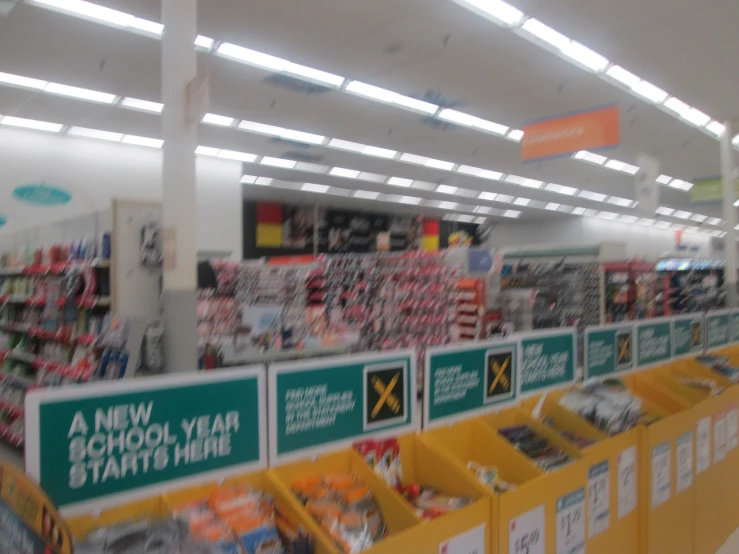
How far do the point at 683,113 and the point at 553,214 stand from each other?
13.7 m

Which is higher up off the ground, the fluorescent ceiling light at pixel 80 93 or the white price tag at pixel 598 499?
the fluorescent ceiling light at pixel 80 93

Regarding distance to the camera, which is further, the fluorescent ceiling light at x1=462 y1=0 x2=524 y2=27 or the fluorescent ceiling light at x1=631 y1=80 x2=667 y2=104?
the fluorescent ceiling light at x1=631 y1=80 x2=667 y2=104

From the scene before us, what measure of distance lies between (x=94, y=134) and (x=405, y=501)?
32.4ft

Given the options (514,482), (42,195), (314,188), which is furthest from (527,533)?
(314,188)

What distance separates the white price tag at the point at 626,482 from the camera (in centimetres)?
277

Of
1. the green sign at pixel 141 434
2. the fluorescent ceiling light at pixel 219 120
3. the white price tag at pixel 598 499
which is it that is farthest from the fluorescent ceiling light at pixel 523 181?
the green sign at pixel 141 434

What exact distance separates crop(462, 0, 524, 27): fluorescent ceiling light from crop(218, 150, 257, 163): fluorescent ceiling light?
266 inches

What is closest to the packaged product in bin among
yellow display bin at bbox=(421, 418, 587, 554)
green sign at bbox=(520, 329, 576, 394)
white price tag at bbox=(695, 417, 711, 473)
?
yellow display bin at bbox=(421, 418, 587, 554)

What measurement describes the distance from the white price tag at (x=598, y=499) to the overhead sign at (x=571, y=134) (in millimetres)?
5093

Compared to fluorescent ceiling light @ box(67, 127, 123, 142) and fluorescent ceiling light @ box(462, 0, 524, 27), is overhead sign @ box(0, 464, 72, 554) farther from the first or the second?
fluorescent ceiling light @ box(67, 127, 123, 142)

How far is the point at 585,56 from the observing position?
7188 millimetres

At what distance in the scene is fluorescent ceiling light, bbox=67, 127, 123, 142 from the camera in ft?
31.5

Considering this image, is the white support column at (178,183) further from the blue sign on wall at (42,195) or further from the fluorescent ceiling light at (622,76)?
the blue sign on wall at (42,195)

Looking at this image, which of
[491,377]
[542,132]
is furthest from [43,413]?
[542,132]
